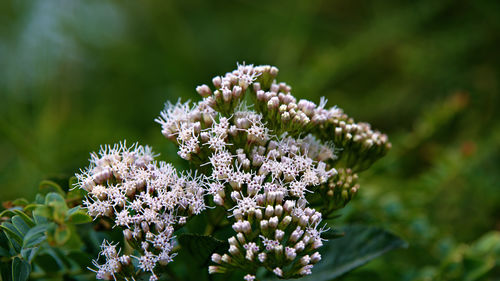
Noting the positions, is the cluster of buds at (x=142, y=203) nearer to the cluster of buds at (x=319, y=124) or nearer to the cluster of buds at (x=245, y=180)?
the cluster of buds at (x=245, y=180)

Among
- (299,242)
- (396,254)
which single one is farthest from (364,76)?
(299,242)

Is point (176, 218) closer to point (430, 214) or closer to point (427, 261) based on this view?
point (427, 261)

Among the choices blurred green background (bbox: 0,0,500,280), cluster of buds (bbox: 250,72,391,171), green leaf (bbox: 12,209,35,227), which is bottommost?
green leaf (bbox: 12,209,35,227)

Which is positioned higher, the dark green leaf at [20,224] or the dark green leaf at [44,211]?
the dark green leaf at [20,224]

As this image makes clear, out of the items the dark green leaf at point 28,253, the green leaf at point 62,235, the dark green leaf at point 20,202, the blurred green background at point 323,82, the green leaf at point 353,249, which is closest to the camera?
the green leaf at point 62,235

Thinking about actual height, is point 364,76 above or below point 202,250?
above

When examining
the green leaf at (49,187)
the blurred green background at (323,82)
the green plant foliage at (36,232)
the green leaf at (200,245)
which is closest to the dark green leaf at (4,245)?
the green plant foliage at (36,232)

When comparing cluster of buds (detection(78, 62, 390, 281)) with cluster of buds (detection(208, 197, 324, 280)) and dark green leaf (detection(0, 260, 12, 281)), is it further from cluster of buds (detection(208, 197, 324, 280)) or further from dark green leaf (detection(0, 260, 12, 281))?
dark green leaf (detection(0, 260, 12, 281))

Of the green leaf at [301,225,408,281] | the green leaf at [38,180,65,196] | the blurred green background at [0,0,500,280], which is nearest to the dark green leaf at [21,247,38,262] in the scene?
the green leaf at [38,180,65,196]
